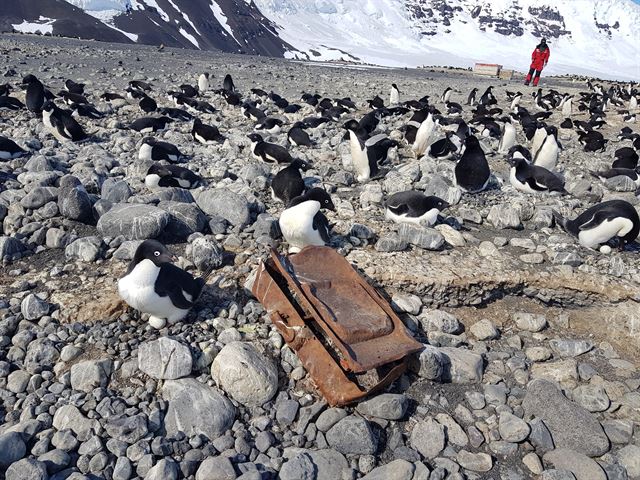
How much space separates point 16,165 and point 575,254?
5997 mm

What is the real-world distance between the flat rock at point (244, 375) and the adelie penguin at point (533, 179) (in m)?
4.76

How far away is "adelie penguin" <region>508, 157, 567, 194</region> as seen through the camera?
252 inches

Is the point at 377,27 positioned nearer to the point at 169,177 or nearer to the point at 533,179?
the point at 533,179

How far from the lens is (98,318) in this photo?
3355 millimetres

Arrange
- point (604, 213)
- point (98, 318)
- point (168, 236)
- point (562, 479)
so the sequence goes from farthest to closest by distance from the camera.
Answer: point (604, 213) → point (168, 236) → point (98, 318) → point (562, 479)

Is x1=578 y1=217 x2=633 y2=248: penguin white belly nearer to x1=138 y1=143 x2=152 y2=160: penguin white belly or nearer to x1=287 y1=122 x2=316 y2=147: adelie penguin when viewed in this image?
x1=287 y1=122 x2=316 y2=147: adelie penguin

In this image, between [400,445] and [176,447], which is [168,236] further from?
[400,445]

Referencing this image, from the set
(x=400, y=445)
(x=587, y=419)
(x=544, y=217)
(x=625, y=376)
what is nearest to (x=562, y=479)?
(x=587, y=419)

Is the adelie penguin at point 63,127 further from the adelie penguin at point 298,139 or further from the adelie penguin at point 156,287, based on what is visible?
the adelie penguin at point 156,287

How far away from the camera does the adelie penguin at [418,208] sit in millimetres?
4934

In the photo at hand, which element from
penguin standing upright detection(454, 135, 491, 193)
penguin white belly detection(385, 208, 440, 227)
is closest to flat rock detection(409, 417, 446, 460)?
penguin white belly detection(385, 208, 440, 227)

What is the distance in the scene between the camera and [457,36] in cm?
14462

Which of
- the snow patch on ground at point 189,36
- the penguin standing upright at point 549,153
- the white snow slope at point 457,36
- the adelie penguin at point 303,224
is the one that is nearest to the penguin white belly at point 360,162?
the adelie penguin at point 303,224

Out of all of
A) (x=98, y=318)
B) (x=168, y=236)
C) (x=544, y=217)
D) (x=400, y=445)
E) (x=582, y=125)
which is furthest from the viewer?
(x=582, y=125)
